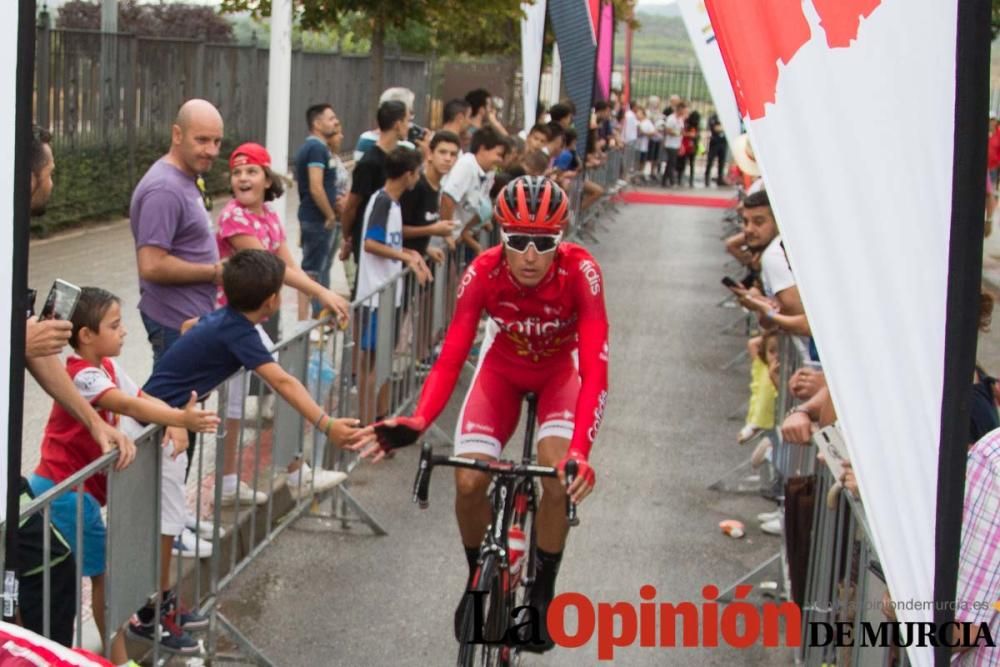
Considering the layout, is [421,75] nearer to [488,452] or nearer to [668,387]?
[668,387]

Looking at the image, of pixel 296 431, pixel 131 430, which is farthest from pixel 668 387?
pixel 131 430

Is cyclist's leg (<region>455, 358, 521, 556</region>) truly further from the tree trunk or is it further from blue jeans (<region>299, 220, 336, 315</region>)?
the tree trunk

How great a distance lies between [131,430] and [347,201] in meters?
4.84

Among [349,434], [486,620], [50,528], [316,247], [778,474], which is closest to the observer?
[50,528]

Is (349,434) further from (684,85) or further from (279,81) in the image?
(684,85)

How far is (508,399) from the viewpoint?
6.27 m

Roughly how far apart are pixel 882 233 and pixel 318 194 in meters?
8.38

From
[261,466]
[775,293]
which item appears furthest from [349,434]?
[775,293]

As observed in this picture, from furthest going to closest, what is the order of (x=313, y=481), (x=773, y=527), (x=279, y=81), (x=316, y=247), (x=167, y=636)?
(x=316, y=247)
(x=279, y=81)
(x=773, y=527)
(x=313, y=481)
(x=167, y=636)

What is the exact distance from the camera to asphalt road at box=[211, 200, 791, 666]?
658 cm

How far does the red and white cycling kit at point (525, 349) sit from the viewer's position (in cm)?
579

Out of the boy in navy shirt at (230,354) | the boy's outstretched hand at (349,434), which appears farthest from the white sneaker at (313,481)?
the boy's outstretched hand at (349,434)

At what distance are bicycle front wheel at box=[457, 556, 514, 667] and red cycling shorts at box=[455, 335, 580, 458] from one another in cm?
71

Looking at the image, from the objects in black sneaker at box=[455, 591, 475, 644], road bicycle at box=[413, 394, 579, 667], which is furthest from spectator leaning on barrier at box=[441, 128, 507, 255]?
black sneaker at box=[455, 591, 475, 644]
